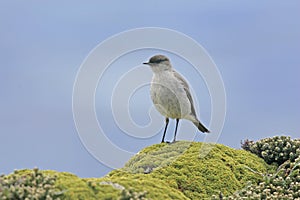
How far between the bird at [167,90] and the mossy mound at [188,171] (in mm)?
578

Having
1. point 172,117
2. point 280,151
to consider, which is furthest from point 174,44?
point 280,151

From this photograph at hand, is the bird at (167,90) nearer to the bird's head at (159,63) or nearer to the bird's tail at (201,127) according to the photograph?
the bird's head at (159,63)

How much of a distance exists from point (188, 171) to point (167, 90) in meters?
1.52

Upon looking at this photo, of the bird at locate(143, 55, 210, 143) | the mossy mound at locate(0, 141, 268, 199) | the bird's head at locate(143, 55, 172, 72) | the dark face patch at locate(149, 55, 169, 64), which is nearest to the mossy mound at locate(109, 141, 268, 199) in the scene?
the mossy mound at locate(0, 141, 268, 199)

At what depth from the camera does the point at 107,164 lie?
7461mm

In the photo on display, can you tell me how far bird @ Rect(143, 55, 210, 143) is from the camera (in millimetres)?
8781

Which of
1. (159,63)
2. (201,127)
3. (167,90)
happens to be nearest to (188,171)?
(167,90)

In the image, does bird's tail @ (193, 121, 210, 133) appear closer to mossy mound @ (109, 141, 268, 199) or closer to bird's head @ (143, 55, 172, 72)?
mossy mound @ (109, 141, 268, 199)

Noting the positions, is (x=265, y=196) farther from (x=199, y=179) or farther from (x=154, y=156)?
(x=154, y=156)

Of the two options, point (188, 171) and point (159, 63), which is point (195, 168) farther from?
point (159, 63)

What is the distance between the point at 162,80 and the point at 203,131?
1428mm

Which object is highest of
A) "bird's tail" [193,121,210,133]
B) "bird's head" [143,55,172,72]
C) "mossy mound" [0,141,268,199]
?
"bird's head" [143,55,172,72]

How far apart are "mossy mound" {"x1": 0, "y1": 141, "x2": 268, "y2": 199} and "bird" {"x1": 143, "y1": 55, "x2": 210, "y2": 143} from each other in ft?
1.90

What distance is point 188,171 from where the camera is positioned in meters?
7.96
